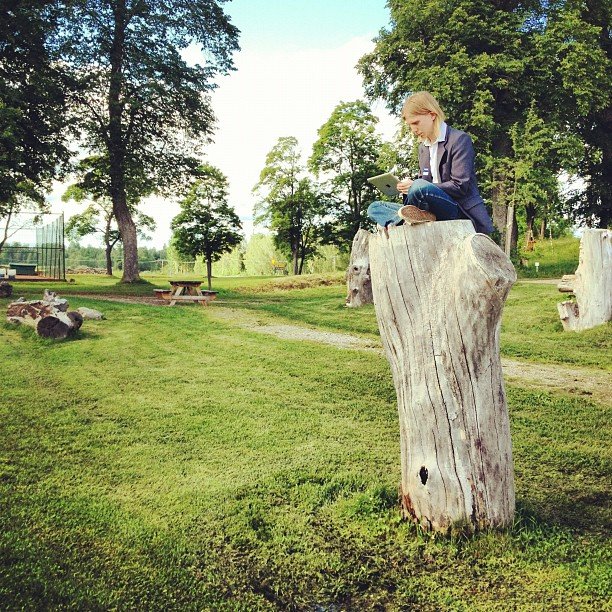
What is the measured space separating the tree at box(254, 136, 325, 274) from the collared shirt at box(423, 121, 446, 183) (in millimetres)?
33179

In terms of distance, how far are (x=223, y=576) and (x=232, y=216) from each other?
2145 cm

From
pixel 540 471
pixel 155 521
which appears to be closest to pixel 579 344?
pixel 540 471

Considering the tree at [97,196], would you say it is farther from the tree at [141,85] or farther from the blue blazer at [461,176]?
the blue blazer at [461,176]

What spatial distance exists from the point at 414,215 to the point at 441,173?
55 cm

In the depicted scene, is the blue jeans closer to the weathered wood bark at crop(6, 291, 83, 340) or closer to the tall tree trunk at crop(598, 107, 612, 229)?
the weathered wood bark at crop(6, 291, 83, 340)

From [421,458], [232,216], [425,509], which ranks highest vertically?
[232,216]

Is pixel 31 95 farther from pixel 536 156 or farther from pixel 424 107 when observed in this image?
pixel 424 107

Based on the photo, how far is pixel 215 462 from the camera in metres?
4.98

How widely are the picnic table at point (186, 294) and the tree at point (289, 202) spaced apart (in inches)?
779

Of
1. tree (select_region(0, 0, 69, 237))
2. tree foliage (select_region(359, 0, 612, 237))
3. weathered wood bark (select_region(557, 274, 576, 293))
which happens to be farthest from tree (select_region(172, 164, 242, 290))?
weathered wood bark (select_region(557, 274, 576, 293))

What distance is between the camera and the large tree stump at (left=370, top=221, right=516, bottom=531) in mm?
3232

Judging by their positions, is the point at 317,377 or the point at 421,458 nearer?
the point at 421,458

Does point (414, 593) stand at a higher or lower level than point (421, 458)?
lower

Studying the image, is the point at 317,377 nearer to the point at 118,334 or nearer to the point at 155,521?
the point at 155,521
